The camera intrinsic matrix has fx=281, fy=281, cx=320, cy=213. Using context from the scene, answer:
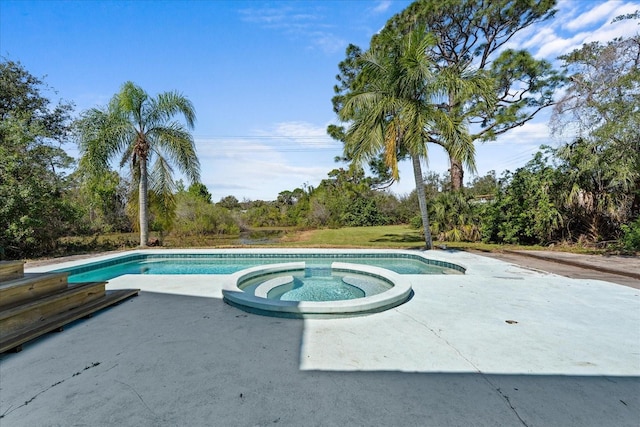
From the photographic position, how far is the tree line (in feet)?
26.8

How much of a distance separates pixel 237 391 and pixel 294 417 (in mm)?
524

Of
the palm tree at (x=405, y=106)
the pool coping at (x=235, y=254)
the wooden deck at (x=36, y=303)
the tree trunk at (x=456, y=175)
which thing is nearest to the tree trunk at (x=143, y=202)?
the pool coping at (x=235, y=254)

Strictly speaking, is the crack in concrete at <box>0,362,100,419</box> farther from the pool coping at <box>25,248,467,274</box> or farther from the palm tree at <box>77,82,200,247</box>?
the palm tree at <box>77,82,200,247</box>

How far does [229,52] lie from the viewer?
38.5 ft

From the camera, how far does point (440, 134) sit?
28.7 feet

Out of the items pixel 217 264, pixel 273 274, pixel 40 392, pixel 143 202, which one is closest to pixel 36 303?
pixel 40 392

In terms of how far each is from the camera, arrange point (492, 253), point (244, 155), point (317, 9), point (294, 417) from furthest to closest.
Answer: point (244, 155), point (317, 9), point (492, 253), point (294, 417)

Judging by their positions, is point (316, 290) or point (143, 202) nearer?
point (316, 290)

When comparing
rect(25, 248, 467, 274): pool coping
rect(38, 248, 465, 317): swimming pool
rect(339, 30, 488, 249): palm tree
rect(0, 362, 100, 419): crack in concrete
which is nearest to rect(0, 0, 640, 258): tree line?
rect(339, 30, 488, 249): palm tree

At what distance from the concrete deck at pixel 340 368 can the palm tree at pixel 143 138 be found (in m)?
8.05

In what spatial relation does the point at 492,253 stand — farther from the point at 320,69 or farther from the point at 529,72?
the point at 320,69

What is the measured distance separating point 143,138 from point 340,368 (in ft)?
37.4

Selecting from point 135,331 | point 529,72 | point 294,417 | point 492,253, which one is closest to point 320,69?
point 529,72

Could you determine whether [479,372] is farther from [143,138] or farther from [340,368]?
[143,138]
